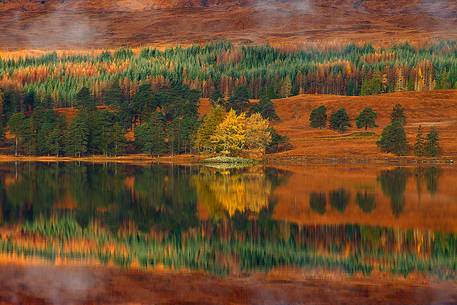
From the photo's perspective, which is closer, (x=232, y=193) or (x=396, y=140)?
(x=232, y=193)

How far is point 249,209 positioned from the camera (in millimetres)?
51531

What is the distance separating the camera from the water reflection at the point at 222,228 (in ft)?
106

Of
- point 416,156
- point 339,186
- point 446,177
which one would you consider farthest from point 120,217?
point 416,156

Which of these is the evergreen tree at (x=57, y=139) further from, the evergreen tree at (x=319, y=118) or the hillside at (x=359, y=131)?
the evergreen tree at (x=319, y=118)

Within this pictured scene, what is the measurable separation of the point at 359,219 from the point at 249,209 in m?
8.22

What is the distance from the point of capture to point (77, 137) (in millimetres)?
151000

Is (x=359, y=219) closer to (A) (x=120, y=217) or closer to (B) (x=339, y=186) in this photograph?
(A) (x=120, y=217)

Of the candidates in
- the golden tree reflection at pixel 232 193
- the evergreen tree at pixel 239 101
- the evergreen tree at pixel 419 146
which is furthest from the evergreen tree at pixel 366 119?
the golden tree reflection at pixel 232 193

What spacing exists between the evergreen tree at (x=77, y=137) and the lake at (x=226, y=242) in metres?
82.8

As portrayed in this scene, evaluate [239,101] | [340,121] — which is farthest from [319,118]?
[239,101]

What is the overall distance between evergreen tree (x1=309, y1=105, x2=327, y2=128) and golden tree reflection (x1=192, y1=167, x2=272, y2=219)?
93.0 metres

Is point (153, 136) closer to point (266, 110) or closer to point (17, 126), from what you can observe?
point (17, 126)

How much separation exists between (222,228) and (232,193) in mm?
21242

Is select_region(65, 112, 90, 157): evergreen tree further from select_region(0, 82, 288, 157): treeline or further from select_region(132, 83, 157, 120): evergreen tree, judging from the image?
select_region(132, 83, 157, 120): evergreen tree
